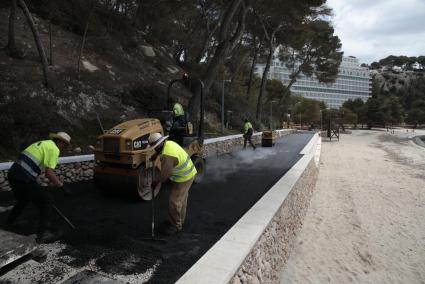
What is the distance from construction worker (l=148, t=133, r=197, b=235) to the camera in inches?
219

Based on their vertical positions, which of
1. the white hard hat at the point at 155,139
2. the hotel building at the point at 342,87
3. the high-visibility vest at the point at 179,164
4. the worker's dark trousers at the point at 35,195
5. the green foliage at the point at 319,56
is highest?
the hotel building at the point at 342,87

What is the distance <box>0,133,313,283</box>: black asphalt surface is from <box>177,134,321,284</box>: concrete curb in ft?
1.70

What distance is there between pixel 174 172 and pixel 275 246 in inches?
96.1

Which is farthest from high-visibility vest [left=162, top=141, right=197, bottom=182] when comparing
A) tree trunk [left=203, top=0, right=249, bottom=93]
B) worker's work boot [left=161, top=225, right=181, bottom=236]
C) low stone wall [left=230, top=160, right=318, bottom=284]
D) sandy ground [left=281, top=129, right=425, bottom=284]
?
tree trunk [left=203, top=0, right=249, bottom=93]

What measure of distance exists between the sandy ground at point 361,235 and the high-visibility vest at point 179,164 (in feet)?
9.90

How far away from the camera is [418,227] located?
33.4ft

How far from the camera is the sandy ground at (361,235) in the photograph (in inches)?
289

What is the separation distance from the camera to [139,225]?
6332 millimetres

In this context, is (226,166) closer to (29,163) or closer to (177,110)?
(177,110)

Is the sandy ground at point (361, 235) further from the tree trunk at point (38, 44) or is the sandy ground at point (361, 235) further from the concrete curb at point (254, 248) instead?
A: the tree trunk at point (38, 44)

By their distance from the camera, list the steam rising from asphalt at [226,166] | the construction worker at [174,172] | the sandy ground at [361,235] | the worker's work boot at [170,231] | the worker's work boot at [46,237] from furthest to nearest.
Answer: the steam rising from asphalt at [226,166], the sandy ground at [361,235], the worker's work boot at [170,231], the construction worker at [174,172], the worker's work boot at [46,237]

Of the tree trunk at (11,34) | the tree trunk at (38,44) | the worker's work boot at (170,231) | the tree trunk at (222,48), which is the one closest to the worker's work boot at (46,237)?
the worker's work boot at (170,231)

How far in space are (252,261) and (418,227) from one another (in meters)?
7.74

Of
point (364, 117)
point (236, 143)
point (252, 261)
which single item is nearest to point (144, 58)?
point (236, 143)
